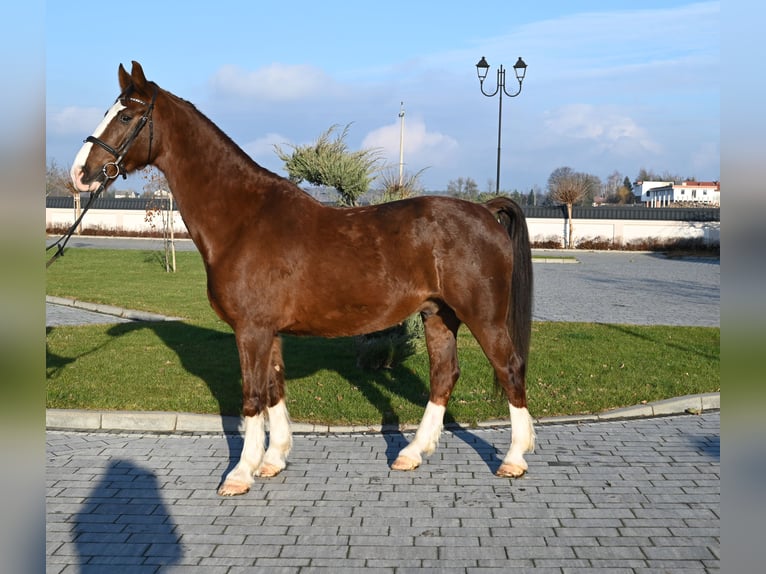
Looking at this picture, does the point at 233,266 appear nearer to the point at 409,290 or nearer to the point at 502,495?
the point at 409,290

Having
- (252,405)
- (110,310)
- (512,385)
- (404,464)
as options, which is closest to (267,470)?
(252,405)

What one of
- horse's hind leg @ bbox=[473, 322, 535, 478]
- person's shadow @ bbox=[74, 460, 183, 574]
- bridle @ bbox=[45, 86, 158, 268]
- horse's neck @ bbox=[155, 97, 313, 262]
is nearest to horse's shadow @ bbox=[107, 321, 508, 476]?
horse's hind leg @ bbox=[473, 322, 535, 478]

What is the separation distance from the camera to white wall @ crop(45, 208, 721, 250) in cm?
3841

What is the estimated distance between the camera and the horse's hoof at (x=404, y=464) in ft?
18.1

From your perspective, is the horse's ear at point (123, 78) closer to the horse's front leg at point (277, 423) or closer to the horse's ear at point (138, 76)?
the horse's ear at point (138, 76)

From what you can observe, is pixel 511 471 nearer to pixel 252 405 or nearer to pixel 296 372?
pixel 252 405

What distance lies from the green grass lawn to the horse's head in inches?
109

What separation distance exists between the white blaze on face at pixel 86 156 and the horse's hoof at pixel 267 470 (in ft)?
8.02

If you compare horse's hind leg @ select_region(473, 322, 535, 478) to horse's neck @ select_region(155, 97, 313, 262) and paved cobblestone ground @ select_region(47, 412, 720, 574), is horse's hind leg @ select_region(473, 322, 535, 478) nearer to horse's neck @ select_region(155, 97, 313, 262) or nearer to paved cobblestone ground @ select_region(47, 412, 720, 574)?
paved cobblestone ground @ select_region(47, 412, 720, 574)

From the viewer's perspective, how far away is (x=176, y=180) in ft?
17.4

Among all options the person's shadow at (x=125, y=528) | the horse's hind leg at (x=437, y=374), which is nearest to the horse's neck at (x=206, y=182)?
the horse's hind leg at (x=437, y=374)

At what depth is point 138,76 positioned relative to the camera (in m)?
4.98
